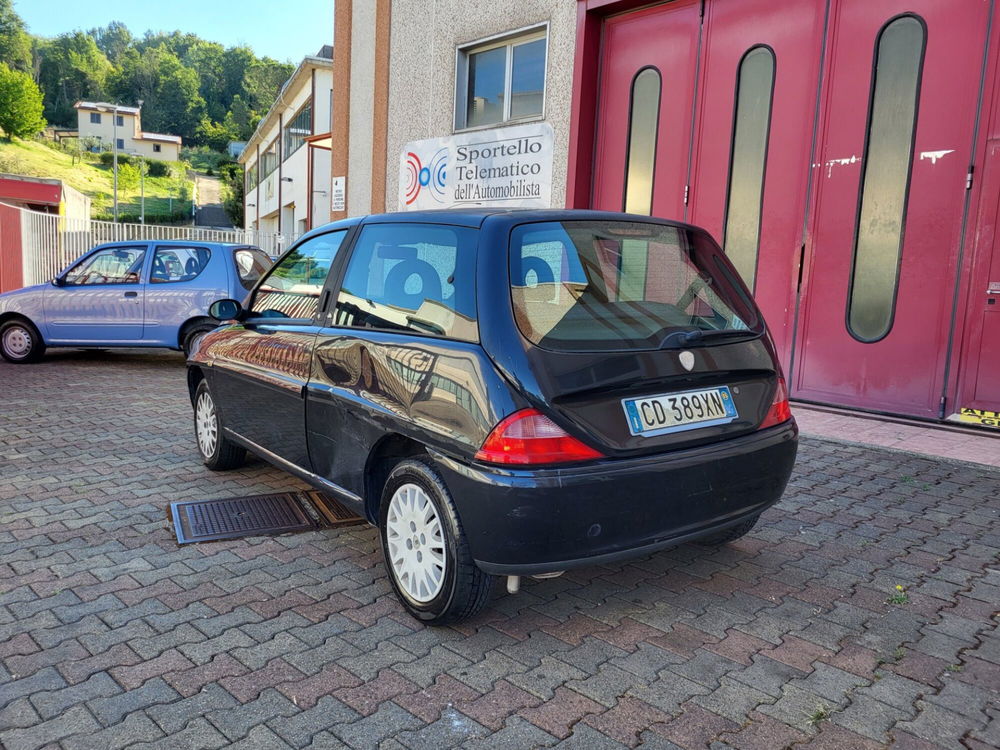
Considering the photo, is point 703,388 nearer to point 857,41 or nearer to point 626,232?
point 626,232

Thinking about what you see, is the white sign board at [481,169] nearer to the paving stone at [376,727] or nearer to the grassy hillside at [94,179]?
the paving stone at [376,727]

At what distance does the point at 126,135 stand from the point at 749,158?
385 ft

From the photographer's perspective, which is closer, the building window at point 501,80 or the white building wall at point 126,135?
the building window at point 501,80

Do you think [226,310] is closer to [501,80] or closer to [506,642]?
[506,642]

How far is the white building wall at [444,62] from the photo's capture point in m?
10.1

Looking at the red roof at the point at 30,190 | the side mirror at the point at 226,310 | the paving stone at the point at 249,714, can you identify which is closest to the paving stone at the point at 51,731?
the paving stone at the point at 249,714

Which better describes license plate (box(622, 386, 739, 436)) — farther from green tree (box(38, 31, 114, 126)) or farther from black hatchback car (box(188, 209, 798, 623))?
green tree (box(38, 31, 114, 126))

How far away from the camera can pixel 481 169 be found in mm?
11391

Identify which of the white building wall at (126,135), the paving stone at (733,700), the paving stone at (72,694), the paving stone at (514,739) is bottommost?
the paving stone at (72,694)

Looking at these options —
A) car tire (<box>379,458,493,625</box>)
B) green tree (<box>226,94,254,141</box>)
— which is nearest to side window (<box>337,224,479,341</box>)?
car tire (<box>379,458,493,625</box>)

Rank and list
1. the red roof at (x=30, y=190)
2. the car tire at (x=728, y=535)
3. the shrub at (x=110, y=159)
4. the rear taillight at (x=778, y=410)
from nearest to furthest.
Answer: the rear taillight at (x=778, y=410)
the car tire at (x=728, y=535)
the red roof at (x=30, y=190)
the shrub at (x=110, y=159)

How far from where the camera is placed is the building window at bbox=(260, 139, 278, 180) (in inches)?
1693

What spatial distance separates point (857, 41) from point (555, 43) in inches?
153

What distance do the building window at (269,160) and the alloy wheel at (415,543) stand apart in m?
42.0
